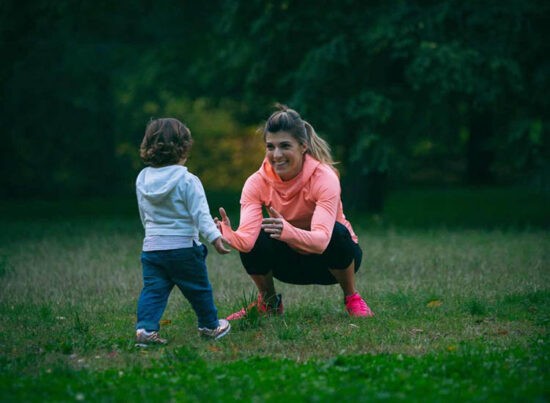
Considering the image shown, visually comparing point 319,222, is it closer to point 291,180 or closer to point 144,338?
point 291,180

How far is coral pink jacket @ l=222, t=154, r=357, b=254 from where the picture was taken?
5.71 metres

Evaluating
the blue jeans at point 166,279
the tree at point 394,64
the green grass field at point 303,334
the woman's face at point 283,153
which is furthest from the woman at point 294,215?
the tree at point 394,64

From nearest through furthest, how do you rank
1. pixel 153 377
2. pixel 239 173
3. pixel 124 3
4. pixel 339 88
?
1. pixel 153 377
2. pixel 339 88
3. pixel 124 3
4. pixel 239 173

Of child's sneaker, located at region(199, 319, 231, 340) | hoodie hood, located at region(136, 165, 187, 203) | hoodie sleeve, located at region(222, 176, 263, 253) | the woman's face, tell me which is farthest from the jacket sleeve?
the woman's face

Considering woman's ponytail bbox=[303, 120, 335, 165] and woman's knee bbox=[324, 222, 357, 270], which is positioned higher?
woman's ponytail bbox=[303, 120, 335, 165]

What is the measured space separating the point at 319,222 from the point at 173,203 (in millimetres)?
1148

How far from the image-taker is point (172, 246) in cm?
525

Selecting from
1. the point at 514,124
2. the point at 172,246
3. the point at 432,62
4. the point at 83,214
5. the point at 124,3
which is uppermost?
the point at 124,3

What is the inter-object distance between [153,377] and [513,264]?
598 centimetres

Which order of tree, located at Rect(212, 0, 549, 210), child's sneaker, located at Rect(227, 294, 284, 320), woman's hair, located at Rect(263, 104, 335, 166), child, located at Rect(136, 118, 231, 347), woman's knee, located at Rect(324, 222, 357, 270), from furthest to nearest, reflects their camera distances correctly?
tree, located at Rect(212, 0, 549, 210)
child's sneaker, located at Rect(227, 294, 284, 320)
woman's knee, located at Rect(324, 222, 357, 270)
woman's hair, located at Rect(263, 104, 335, 166)
child, located at Rect(136, 118, 231, 347)

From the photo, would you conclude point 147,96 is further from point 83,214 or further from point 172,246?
point 172,246

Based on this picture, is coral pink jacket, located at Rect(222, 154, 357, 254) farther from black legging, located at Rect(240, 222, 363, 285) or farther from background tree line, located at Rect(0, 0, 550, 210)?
background tree line, located at Rect(0, 0, 550, 210)

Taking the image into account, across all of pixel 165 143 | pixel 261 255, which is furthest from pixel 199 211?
pixel 261 255

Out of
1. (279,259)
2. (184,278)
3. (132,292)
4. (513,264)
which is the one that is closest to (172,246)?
(184,278)
